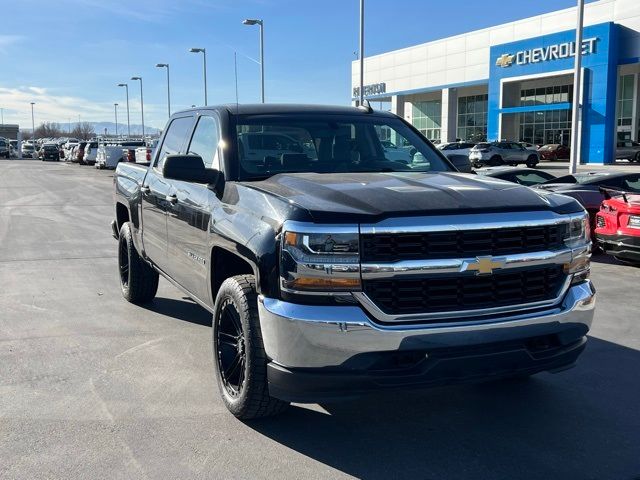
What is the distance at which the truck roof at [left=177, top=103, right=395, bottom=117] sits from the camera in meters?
5.02

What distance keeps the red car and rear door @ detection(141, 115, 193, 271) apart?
6.34 meters

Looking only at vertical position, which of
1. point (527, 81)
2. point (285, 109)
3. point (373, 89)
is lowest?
point (285, 109)

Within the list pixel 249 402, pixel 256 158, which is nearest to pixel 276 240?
pixel 249 402

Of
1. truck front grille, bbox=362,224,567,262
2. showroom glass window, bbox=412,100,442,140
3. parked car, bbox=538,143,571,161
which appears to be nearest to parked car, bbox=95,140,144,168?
parked car, bbox=538,143,571,161

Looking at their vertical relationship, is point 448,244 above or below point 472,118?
below

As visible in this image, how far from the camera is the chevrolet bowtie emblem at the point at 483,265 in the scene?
343 centimetres

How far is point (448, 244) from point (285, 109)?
2.27 m

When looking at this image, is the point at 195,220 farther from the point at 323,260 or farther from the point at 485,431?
the point at 485,431

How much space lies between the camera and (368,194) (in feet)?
12.2

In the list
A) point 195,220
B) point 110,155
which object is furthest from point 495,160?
point 195,220

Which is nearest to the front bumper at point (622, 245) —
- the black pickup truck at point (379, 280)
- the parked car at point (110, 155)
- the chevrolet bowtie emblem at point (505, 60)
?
the black pickup truck at point (379, 280)

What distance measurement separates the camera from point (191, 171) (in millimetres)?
4441

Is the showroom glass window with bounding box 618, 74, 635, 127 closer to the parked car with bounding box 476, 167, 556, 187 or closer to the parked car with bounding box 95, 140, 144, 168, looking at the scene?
the parked car with bounding box 95, 140, 144, 168

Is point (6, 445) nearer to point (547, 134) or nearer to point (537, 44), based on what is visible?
point (537, 44)
